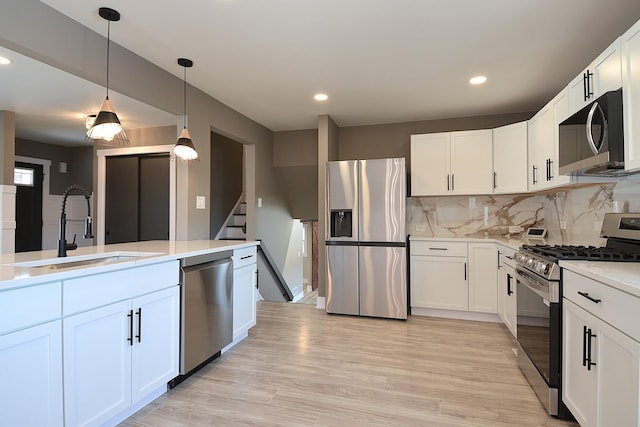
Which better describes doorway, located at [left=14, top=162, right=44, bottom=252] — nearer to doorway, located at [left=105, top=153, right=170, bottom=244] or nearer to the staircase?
doorway, located at [left=105, top=153, right=170, bottom=244]

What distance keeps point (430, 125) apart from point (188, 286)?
11.7ft

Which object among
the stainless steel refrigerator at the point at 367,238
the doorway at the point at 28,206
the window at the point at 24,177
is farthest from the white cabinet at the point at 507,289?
the window at the point at 24,177

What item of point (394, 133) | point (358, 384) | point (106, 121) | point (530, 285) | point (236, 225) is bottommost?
point (358, 384)

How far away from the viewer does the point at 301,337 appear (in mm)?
3285

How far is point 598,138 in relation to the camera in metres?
1.96

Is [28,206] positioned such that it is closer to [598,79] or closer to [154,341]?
[154,341]

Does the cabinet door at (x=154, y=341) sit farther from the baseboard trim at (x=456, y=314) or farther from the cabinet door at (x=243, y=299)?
the baseboard trim at (x=456, y=314)

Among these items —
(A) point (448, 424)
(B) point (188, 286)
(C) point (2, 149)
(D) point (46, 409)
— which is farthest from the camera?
(C) point (2, 149)

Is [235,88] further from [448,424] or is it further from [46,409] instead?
[448,424]

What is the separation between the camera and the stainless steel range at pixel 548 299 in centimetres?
194

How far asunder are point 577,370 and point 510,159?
2446 millimetres

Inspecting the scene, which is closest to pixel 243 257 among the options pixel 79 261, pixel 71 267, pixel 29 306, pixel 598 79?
pixel 79 261

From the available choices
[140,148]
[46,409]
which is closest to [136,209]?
[140,148]

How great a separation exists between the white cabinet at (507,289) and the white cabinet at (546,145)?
682 millimetres
